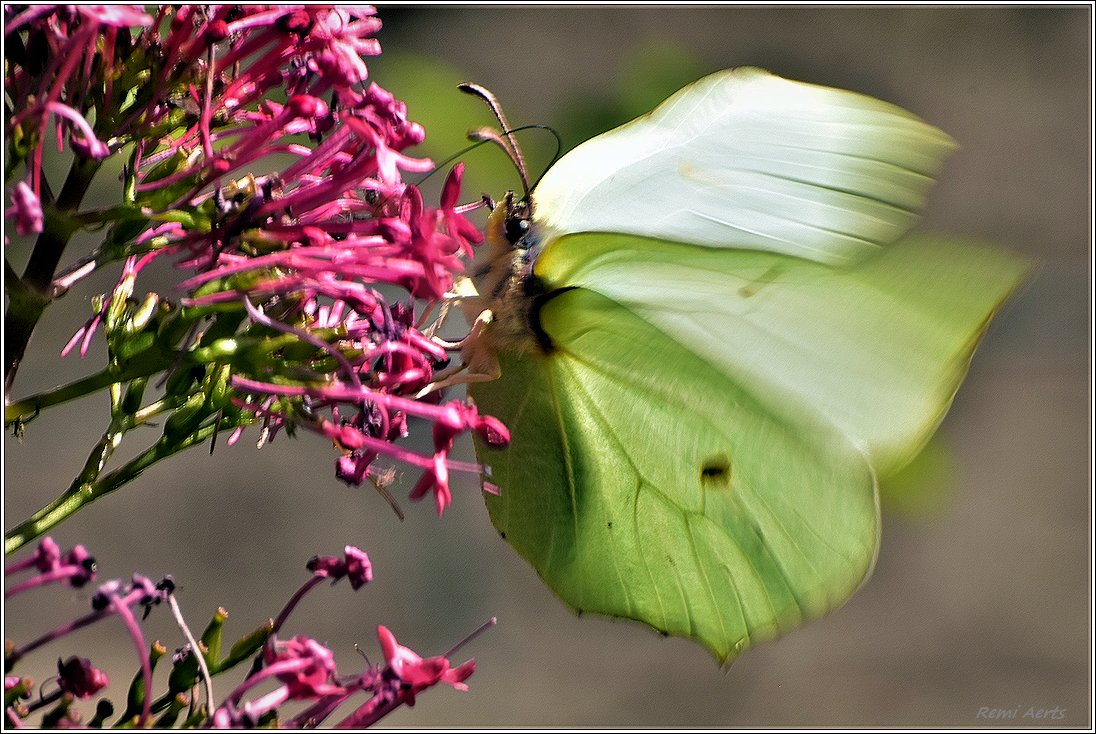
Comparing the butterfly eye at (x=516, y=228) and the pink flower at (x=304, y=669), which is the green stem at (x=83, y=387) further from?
the butterfly eye at (x=516, y=228)

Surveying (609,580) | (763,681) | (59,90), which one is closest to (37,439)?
(763,681)

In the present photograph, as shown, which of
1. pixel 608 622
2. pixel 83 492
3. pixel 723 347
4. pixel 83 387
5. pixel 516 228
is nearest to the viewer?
pixel 83 387

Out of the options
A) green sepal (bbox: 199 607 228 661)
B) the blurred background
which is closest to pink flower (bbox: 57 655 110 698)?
green sepal (bbox: 199 607 228 661)

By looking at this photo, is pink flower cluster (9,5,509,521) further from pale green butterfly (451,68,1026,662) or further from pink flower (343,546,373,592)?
pale green butterfly (451,68,1026,662)

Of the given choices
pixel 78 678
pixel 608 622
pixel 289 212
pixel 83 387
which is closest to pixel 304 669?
pixel 78 678

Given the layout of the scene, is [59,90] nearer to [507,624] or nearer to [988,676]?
[507,624]

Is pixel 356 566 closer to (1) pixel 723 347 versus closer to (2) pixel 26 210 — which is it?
(2) pixel 26 210
